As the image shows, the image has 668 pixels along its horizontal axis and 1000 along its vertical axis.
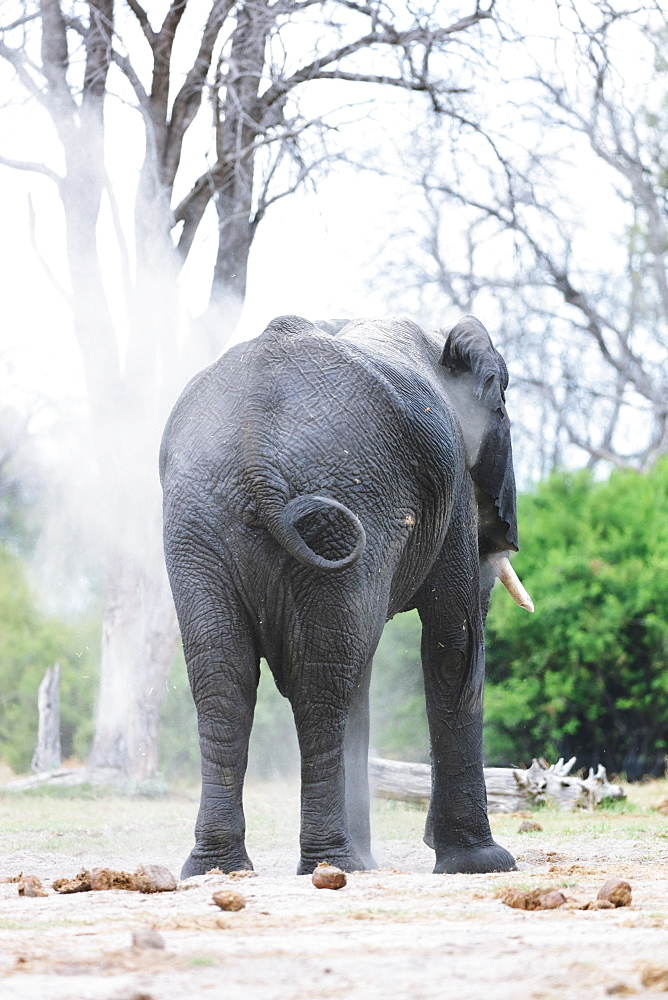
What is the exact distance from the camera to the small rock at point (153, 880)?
164 inches

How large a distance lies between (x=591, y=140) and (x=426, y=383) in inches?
699

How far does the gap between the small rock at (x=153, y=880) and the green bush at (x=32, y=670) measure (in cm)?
1370

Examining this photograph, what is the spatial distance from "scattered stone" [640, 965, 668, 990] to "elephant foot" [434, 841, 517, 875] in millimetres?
3265

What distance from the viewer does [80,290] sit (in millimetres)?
12789

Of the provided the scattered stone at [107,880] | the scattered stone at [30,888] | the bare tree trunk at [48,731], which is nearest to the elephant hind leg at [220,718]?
the scattered stone at [107,880]

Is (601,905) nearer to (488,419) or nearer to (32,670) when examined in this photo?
(488,419)

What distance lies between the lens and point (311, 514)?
14.8 feet

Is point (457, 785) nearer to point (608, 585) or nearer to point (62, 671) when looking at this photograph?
point (608, 585)

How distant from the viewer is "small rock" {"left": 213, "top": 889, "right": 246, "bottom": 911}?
3539 millimetres

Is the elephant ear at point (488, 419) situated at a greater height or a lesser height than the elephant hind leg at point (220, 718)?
greater

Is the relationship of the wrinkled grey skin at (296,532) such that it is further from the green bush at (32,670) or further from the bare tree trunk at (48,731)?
the green bush at (32,670)

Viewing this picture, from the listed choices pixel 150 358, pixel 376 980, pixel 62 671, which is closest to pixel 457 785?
pixel 376 980

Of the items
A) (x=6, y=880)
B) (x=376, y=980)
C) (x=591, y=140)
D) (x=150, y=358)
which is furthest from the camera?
(x=591, y=140)

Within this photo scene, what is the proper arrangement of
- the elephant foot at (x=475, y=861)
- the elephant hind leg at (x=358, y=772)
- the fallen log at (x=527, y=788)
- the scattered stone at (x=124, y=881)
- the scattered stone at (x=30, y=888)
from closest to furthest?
the scattered stone at (x=124, y=881) < the scattered stone at (x=30, y=888) < the elephant foot at (x=475, y=861) < the elephant hind leg at (x=358, y=772) < the fallen log at (x=527, y=788)
